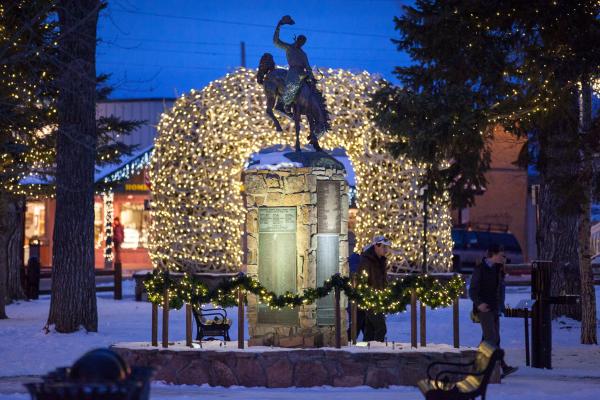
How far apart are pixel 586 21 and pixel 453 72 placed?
2.73 m

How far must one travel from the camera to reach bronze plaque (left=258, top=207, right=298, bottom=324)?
1507cm

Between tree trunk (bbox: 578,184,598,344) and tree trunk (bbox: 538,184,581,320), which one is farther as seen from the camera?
tree trunk (bbox: 538,184,581,320)

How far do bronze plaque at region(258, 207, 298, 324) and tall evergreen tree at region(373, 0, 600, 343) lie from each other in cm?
394

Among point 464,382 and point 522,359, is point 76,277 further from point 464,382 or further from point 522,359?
point 464,382

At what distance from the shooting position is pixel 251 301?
15.2 meters

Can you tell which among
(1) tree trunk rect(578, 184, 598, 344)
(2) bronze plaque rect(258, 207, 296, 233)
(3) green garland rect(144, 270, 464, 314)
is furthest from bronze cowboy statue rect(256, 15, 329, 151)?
(1) tree trunk rect(578, 184, 598, 344)

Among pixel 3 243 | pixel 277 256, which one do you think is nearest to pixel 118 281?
pixel 3 243

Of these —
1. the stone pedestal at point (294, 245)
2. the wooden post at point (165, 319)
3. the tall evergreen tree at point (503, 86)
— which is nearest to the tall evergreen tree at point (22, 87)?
the wooden post at point (165, 319)

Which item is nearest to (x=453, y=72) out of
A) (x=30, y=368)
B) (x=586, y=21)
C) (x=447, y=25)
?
(x=447, y=25)

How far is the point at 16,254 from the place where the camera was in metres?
27.8

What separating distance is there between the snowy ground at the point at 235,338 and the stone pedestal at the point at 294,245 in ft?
6.01

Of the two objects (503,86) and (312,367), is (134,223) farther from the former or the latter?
(312,367)

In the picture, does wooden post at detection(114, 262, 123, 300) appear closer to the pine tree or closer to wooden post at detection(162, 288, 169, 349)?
the pine tree

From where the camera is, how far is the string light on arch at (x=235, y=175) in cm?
2455
